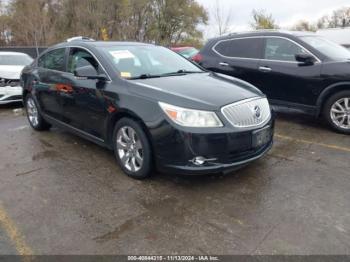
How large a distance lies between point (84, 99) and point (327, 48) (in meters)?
4.18

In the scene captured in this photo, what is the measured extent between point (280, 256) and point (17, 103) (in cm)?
775

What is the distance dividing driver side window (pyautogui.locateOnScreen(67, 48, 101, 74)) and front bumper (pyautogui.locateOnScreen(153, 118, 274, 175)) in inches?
56.1

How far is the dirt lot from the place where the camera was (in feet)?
8.40

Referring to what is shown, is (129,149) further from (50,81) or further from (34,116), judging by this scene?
(34,116)

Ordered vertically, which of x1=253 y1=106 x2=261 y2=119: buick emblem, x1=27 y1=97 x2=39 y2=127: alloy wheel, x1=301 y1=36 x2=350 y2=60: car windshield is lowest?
x1=27 y1=97 x2=39 y2=127: alloy wheel

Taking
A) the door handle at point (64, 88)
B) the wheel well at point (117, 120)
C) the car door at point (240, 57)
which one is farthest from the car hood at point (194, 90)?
the car door at point (240, 57)

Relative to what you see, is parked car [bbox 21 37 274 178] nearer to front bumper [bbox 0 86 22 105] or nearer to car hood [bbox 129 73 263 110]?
car hood [bbox 129 73 263 110]

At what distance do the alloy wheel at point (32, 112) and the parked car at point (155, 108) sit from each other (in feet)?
2.82

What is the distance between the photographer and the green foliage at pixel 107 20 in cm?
2911

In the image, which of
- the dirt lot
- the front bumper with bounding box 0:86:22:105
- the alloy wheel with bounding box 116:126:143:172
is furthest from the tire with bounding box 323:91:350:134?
the front bumper with bounding box 0:86:22:105

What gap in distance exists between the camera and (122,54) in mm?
4141

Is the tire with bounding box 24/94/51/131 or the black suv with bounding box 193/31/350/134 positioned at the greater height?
the black suv with bounding box 193/31/350/134

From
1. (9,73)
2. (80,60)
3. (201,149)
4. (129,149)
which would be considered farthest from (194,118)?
(9,73)

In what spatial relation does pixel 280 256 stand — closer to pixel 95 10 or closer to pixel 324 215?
pixel 324 215
